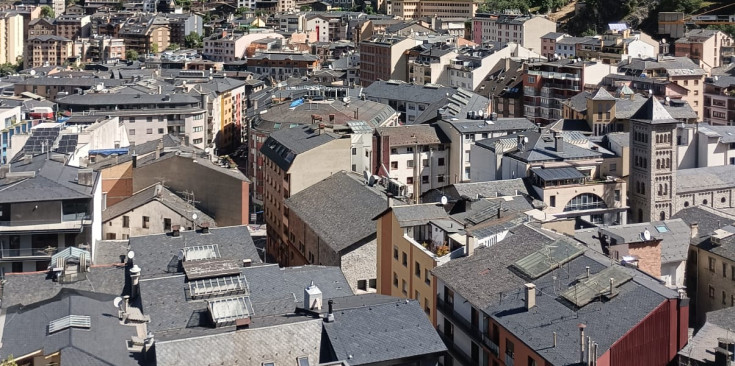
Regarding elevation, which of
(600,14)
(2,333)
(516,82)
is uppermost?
(600,14)

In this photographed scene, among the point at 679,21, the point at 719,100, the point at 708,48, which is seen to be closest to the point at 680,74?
the point at 719,100

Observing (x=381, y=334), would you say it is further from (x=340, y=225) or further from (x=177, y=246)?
(x=340, y=225)

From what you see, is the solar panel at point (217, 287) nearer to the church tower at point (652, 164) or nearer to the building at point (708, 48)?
the church tower at point (652, 164)

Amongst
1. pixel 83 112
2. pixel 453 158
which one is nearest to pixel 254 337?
pixel 453 158

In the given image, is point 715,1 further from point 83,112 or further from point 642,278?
point 642,278

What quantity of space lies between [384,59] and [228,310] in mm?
84293

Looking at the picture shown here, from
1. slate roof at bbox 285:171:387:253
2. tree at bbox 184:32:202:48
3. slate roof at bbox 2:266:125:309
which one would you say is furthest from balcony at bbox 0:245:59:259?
tree at bbox 184:32:202:48

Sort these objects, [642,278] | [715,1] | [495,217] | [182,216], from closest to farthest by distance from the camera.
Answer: [642,278], [495,217], [182,216], [715,1]

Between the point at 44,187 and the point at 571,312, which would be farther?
the point at 44,187

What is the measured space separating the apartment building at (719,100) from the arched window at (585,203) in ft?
128

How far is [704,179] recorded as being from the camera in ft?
186

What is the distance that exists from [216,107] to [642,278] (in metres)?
69.5

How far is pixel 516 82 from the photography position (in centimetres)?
9244

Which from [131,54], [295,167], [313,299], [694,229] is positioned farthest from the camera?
[131,54]
